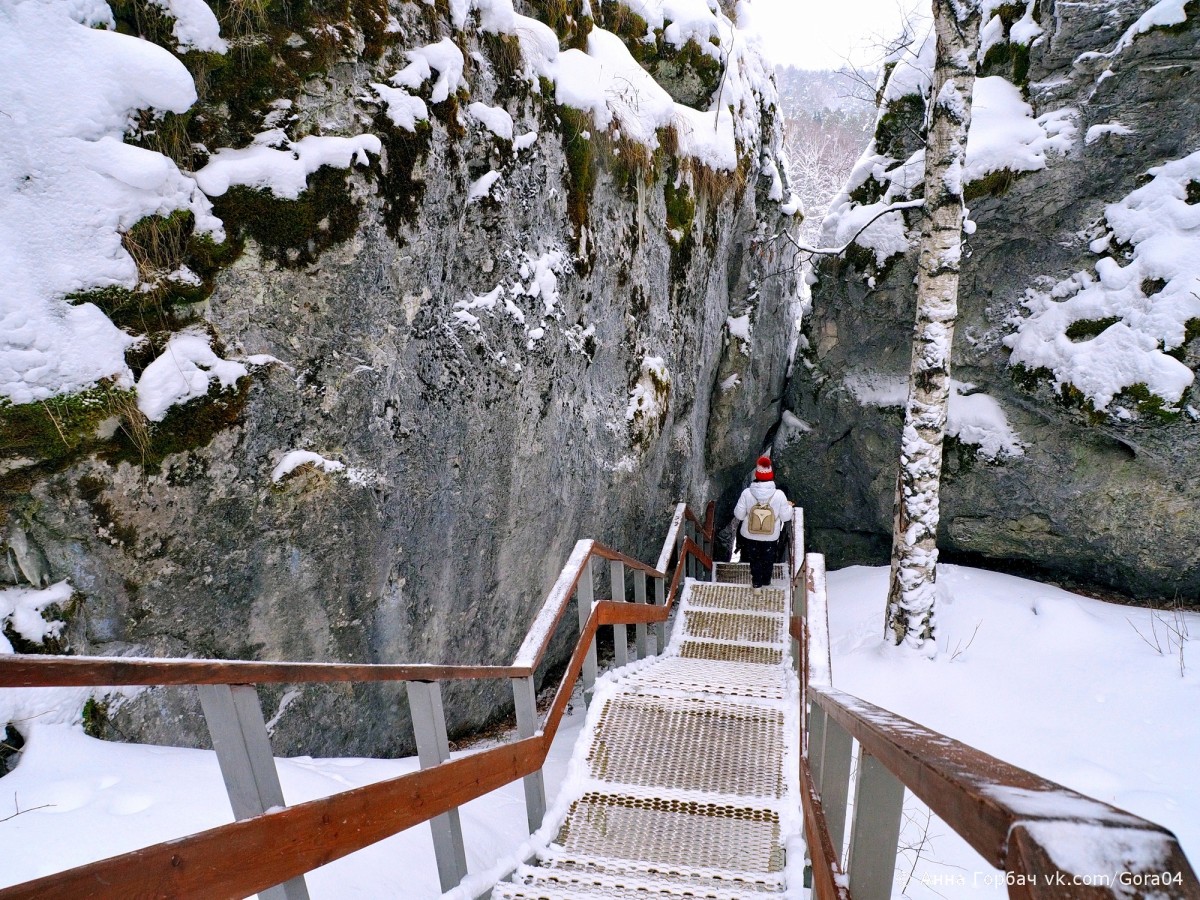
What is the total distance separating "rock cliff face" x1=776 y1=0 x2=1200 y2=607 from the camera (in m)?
7.48

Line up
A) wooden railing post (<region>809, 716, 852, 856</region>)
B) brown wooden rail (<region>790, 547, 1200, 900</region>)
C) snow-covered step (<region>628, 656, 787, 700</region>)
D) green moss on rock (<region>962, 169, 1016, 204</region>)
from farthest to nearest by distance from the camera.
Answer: green moss on rock (<region>962, 169, 1016, 204</region>) < snow-covered step (<region>628, 656, 787, 700</region>) < wooden railing post (<region>809, 716, 852, 856</region>) < brown wooden rail (<region>790, 547, 1200, 900</region>)

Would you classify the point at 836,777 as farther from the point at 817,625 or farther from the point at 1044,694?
the point at 1044,694

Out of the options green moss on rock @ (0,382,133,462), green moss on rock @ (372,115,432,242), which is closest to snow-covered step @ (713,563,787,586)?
green moss on rock @ (372,115,432,242)

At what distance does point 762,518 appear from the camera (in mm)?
7785

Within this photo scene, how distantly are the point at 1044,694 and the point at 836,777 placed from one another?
4030mm

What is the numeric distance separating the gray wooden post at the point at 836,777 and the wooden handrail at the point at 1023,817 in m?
1.04

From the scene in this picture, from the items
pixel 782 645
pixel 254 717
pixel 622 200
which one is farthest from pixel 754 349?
pixel 254 717

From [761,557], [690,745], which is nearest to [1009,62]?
[761,557]

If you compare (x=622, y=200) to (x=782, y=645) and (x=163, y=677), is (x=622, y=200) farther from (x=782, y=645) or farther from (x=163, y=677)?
(x=163, y=677)

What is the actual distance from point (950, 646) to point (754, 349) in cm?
645

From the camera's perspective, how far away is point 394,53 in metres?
4.49

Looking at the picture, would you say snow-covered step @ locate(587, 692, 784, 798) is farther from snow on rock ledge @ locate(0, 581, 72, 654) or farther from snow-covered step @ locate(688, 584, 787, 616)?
snow-covered step @ locate(688, 584, 787, 616)

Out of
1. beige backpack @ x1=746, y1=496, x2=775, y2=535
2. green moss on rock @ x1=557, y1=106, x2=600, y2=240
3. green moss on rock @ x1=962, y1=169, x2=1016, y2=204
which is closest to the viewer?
green moss on rock @ x1=557, y1=106, x2=600, y2=240

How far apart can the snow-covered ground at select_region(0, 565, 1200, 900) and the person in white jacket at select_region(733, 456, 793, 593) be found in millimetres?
975
